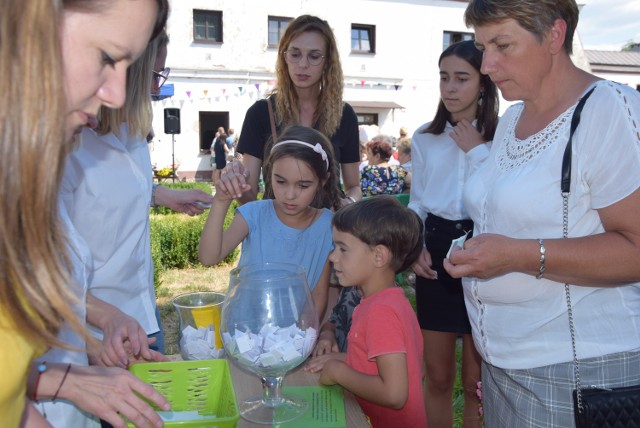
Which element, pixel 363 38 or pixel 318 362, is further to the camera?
pixel 363 38

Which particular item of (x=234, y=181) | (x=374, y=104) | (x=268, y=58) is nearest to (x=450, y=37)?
(x=374, y=104)

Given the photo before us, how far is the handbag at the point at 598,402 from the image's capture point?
139 centimetres

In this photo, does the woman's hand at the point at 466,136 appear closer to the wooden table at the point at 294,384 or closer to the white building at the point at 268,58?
the wooden table at the point at 294,384

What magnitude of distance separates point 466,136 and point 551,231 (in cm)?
121

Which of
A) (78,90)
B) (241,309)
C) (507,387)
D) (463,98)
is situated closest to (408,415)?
(507,387)

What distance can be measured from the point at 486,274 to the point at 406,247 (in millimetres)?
417

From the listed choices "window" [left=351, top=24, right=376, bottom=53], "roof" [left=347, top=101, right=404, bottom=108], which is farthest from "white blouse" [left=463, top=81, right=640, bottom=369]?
"window" [left=351, top=24, right=376, bottom=53]

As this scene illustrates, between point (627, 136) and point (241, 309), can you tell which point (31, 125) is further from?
point (627, 136)

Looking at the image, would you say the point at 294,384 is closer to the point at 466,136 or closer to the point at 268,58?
the point at 466,136

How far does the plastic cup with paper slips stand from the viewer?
5.13 ft

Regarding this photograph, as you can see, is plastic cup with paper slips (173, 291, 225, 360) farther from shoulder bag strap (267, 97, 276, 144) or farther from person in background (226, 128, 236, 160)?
person in background (226, 128, 236, 160)

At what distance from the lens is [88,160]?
1.62m

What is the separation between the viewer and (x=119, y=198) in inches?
66.1

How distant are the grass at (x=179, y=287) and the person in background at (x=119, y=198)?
8.65 feet
